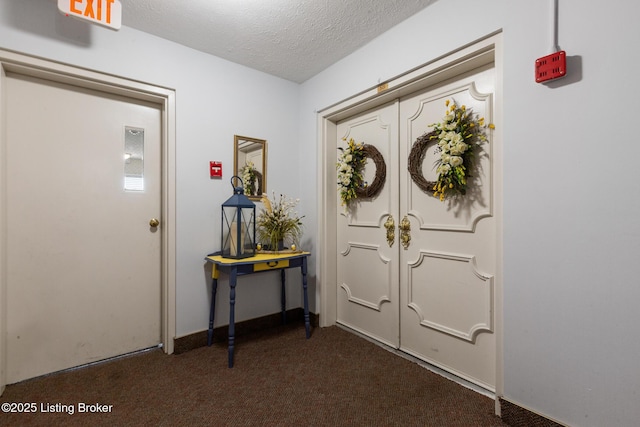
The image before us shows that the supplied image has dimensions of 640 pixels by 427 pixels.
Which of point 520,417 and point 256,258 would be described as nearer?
point 520,417

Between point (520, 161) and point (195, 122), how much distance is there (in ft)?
7.33

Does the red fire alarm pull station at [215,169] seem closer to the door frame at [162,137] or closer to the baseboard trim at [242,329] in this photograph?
the door frame at [162,137]

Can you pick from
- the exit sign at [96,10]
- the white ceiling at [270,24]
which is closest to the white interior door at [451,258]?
the white ceiling at [270,24]

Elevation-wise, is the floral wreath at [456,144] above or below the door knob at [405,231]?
above

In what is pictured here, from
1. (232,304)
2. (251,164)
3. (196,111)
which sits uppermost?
(196,111)

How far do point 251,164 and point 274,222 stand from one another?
1.88 ft

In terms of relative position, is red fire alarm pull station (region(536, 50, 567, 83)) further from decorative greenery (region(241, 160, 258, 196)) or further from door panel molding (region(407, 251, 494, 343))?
decorative greenery (region(241, 160, 258, 196))

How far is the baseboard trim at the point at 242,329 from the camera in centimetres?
234

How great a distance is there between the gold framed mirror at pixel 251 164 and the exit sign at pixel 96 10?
1.08m

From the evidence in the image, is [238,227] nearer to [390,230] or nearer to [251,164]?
[251,164]

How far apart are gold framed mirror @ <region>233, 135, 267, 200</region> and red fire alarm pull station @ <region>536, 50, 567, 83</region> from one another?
2.06m

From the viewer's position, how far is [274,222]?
263 centimetres

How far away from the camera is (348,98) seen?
252 cm

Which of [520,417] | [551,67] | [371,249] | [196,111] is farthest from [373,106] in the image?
[520,417]
